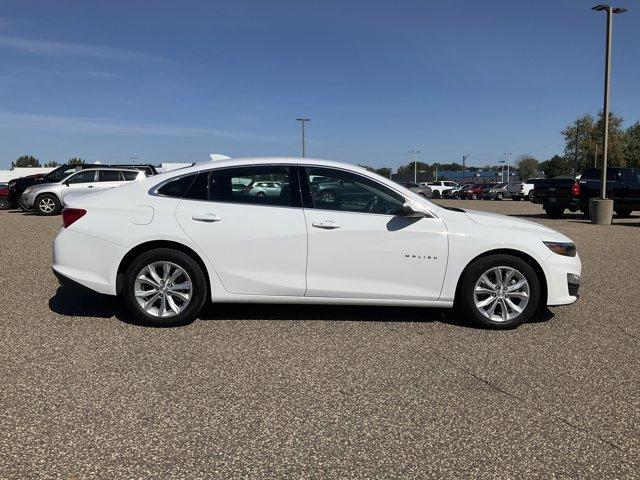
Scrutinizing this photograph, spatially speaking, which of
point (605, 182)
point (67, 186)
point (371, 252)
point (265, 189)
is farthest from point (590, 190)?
point (67, 186)

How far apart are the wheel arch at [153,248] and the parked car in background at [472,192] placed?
45.5 metres

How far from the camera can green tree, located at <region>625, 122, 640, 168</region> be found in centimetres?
7200

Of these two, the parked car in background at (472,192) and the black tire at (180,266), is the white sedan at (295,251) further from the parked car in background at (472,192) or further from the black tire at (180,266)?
the parked car in background at (472,192)

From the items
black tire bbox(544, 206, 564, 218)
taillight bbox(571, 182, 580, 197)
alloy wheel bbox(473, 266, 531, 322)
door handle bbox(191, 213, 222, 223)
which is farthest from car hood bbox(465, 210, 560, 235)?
black tire bbox(544, 206, 564, 218)

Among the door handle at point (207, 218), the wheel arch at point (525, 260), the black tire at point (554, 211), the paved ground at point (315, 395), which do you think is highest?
the door handle at point (207, 218)

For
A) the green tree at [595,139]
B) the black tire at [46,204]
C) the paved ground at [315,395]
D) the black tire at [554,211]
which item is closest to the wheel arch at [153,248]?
the paved ground at [315,395]

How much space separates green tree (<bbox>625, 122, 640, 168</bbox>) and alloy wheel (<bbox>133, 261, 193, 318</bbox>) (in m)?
76.2

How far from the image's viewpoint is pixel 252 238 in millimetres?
5105

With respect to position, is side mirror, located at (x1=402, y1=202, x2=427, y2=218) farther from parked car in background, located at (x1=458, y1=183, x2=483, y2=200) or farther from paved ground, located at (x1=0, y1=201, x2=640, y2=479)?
parked car in background, located at (x1=458, y1=183, x2=483, y2=200)

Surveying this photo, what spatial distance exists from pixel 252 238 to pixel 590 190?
18.2 metres

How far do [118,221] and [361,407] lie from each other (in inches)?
115

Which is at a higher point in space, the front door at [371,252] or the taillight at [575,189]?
the taillight at [575,189]

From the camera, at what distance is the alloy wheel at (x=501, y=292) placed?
5246mm

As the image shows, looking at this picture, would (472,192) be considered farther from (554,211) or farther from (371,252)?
(371,252)
